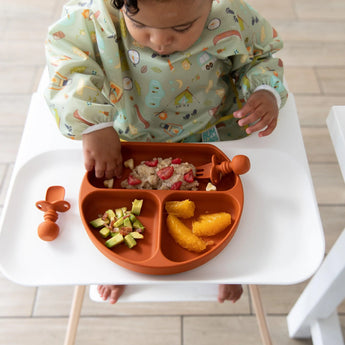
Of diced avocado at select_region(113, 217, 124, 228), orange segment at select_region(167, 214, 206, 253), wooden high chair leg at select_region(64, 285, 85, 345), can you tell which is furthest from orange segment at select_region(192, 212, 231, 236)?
wooden high chair leg at select_region(64, 285, 85, 345)

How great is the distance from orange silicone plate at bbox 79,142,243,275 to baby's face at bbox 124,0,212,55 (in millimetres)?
197

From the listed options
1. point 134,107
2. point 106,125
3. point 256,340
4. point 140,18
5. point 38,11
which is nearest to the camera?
point 140,18

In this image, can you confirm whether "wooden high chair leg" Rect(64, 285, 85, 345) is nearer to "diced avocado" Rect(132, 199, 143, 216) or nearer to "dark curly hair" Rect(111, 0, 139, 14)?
"diced avocado" Rect(132, 199, 143, 216)

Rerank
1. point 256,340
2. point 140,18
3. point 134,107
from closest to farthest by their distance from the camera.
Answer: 1. point 140,18
2. point 134,107
3. point 256,340

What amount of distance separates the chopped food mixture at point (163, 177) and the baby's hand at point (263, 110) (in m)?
0.17

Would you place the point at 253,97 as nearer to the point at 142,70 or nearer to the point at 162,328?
the point at 142,70

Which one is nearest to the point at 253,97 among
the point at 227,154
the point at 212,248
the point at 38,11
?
the point at 227,154

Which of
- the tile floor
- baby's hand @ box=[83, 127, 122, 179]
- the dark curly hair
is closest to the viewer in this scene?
the dark curly hair

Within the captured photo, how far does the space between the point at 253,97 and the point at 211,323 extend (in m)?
0.76

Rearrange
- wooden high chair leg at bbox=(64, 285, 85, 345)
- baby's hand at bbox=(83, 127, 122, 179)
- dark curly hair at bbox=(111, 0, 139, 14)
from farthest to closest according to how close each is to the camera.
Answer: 1. wooden high chair leg at bbox=(64, 285, 85, 345)
2. baby's hand at bbox=(83, 127, 122, 179)
3. dark curly hair at bbox=(111, 0, 139, 14)

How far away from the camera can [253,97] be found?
82 cm

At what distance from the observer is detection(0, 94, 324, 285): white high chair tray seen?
639 millimetres

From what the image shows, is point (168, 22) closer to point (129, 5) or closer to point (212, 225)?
point (129, 5)

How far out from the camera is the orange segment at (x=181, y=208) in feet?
2.27
